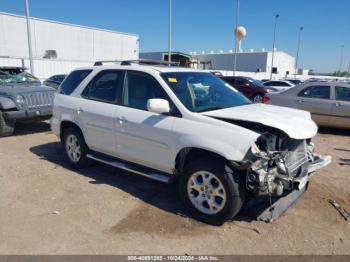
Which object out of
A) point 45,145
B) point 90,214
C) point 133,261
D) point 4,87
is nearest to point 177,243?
point 133,261

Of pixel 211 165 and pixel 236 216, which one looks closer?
pixel 211 165

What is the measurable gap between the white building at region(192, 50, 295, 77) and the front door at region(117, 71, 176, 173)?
187 feet

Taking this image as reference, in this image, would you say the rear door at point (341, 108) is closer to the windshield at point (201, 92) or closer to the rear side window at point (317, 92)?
the rear side window at point (317, 92)

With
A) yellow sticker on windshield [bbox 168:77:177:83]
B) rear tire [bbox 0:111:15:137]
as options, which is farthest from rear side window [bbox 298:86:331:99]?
rear tire [bbox 0:111:15:137]

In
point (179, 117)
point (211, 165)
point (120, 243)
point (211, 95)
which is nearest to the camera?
point (120, 243)

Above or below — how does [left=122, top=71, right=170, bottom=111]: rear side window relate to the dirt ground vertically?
above

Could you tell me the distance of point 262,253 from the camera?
3.28 meters

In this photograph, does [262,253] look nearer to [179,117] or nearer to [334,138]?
[179,117]

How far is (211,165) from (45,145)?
5266 millimetres

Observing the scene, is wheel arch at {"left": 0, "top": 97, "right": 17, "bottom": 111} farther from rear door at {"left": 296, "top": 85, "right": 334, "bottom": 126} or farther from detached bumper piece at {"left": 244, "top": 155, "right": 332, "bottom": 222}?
rear door at {"left": 296, "top": 85, "right": 334, "bottom": 126}

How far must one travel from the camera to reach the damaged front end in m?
3.50

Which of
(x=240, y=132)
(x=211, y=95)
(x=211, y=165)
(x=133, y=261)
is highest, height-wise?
(x=211, y=95)

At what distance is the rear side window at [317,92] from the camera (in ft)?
30.8

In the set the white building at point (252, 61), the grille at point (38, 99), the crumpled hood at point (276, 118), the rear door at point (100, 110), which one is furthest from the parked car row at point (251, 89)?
the white building at point (252, 61)
